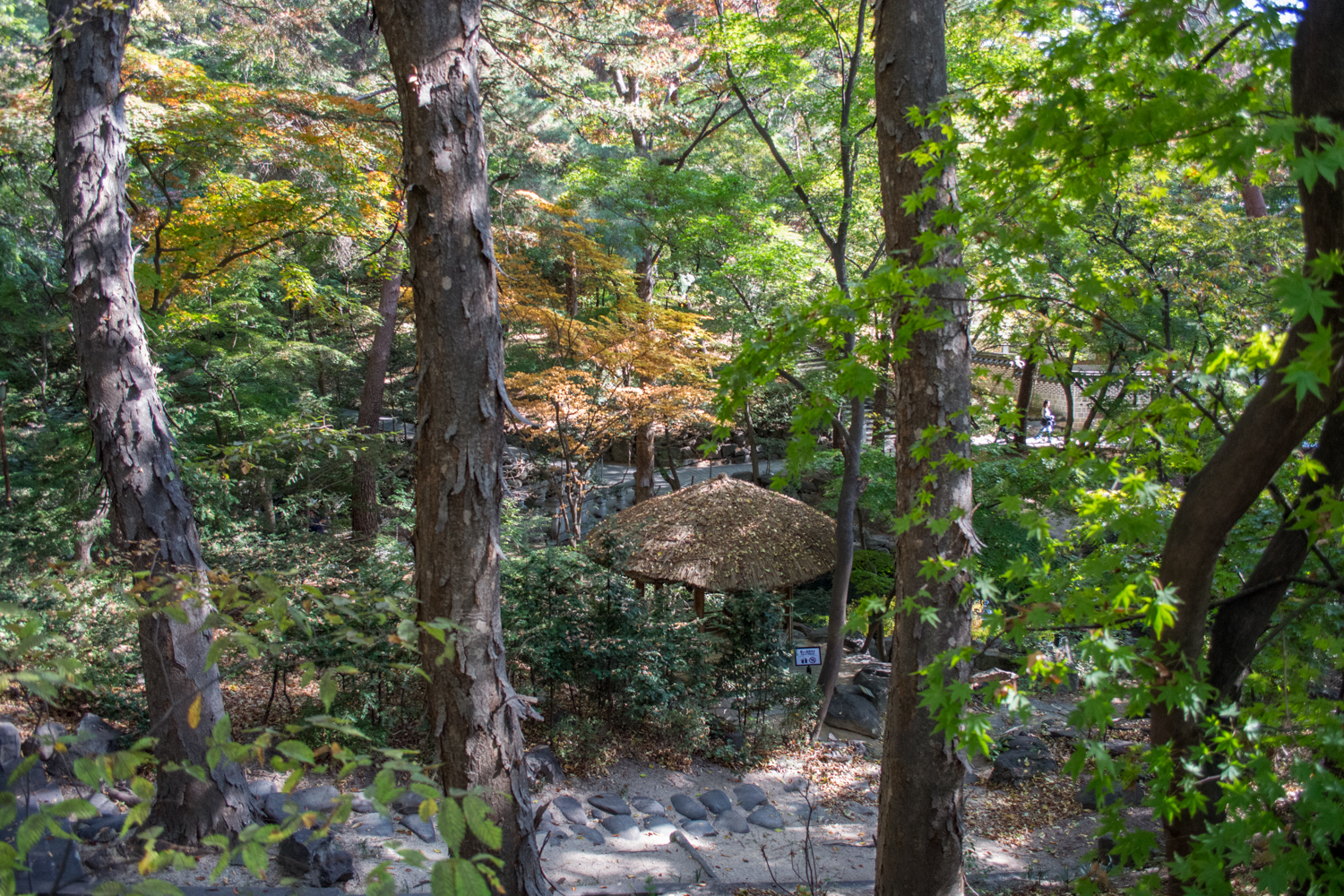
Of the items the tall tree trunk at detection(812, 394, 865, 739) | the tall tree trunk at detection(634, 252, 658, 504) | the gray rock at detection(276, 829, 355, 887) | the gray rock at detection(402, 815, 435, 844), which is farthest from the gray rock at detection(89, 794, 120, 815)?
the tall tree trunk at detection(634, 252, 658, 504)

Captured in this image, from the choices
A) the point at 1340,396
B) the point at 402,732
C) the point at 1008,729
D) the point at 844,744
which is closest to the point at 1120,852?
the point at 1340,396

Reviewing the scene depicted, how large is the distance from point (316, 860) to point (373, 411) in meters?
9.51

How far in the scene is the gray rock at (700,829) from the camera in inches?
264

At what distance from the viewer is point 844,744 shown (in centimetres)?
931

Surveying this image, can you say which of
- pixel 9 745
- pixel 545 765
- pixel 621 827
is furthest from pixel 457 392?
pixel 545 765

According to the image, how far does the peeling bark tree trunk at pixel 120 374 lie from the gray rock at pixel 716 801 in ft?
13.1

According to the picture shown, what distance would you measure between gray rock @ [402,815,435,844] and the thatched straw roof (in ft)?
14.0

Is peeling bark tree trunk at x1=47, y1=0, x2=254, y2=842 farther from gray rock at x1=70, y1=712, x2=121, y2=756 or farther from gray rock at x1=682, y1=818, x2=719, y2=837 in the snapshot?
gray rock at x1=682, y1=818, x2=719, y2=837

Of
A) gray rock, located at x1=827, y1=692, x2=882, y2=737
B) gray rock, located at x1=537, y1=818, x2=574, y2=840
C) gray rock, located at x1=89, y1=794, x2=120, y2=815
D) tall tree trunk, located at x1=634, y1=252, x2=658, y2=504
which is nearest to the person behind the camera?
gray rock, located at x1=89, y1=794, x2=120, y2=815

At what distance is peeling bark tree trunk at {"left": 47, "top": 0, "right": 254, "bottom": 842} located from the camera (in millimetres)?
4805

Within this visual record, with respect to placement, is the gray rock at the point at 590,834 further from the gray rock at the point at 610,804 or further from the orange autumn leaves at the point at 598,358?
the orange autumn leaves at the point at 598,358

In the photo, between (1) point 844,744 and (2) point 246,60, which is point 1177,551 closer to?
(1) point 844,744

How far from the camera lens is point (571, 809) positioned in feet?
21.5

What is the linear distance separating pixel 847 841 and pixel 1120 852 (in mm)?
5060
